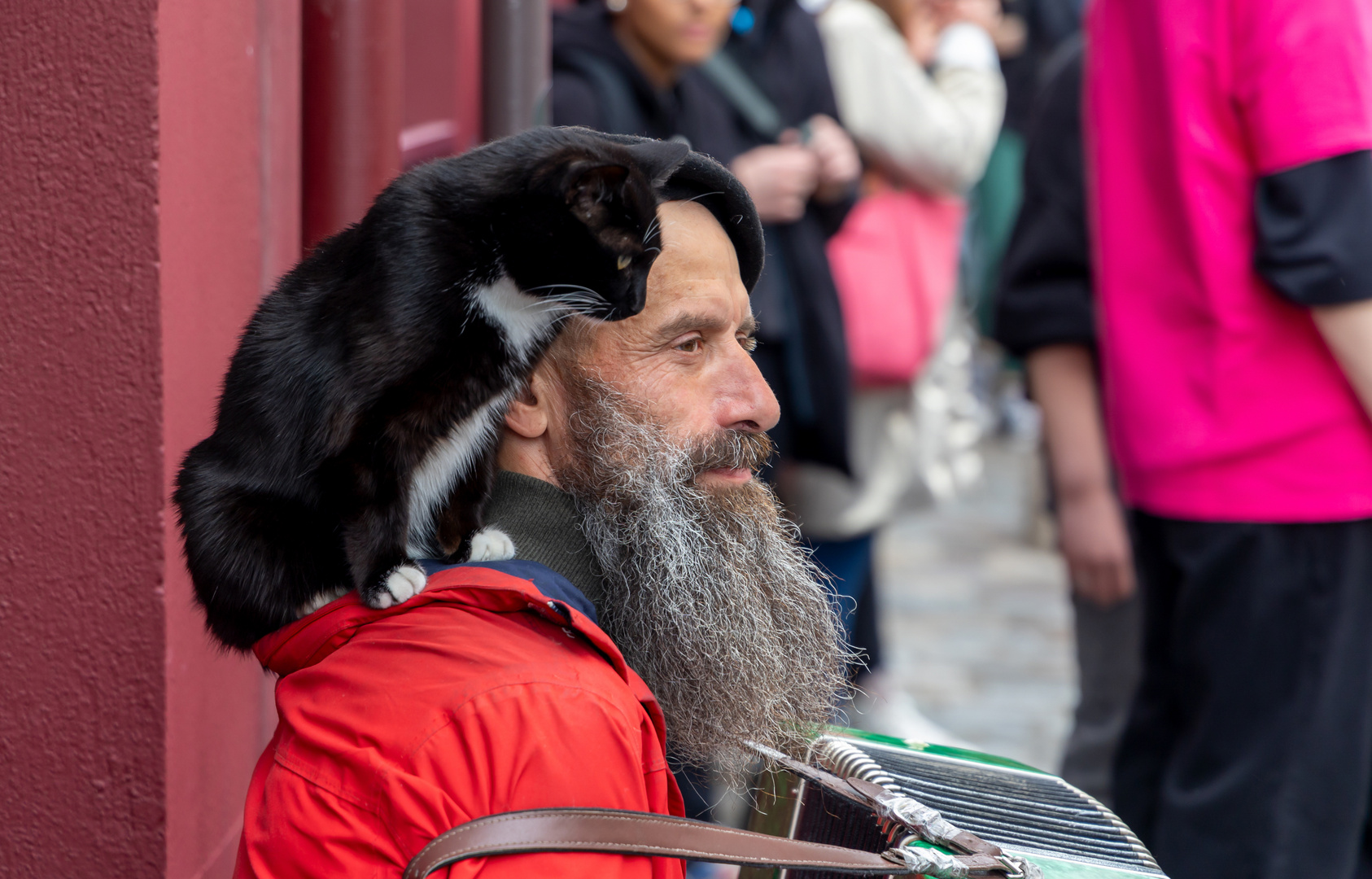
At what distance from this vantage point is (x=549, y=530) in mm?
1805

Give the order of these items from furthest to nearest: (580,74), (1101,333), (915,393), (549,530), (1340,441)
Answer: (915,393) < (580,74) < (1101,333) < (1340,441) < (549,530)

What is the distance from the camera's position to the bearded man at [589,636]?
137 centimetres

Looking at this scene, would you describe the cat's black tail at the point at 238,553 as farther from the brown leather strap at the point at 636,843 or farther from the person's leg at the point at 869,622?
the person's leg at the point at 869,622

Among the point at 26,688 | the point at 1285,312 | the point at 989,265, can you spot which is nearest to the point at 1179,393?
the point at 1285,312

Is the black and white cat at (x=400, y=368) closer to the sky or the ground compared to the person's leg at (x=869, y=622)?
closer to the sky

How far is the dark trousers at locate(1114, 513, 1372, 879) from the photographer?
97.5 inches

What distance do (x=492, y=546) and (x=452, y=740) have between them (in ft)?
1.47

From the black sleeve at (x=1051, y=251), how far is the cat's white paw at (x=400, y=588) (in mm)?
2054

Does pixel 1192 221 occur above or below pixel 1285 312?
above

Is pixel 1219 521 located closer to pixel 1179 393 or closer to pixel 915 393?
pixel 1179 393

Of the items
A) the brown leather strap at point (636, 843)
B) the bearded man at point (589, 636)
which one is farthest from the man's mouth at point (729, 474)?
the brown leather strap at point (636, 843)

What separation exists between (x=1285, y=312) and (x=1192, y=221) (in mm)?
247

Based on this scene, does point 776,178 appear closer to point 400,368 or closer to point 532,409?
point 532,409

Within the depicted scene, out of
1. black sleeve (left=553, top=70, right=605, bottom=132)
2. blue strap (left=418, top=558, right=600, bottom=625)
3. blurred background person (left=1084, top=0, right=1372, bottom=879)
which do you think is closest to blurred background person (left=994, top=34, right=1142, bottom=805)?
blurred background person (left=1084, top=0, right=1372, bottom=879)
